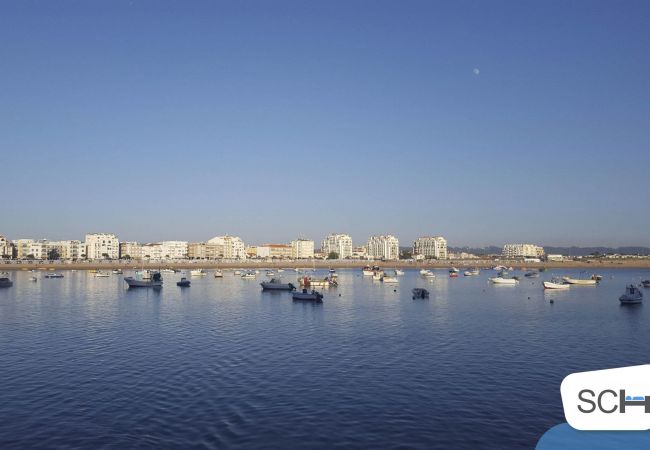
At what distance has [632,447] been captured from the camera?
45.5 feet

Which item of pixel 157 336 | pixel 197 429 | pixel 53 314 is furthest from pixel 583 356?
pixel 53 314

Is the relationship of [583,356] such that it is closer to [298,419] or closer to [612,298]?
[298,419]

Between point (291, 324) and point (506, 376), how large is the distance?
29.3 meters
